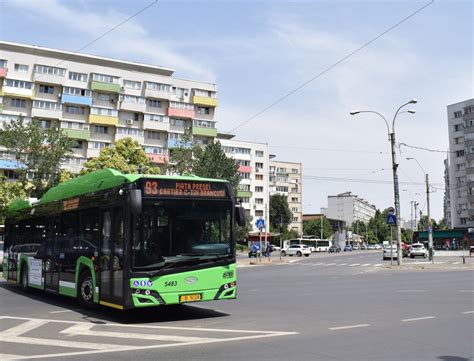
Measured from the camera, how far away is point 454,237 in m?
79.5

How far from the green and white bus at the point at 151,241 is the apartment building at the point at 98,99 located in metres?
53.9

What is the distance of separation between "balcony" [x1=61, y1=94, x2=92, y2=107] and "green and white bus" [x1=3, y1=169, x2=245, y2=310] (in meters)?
61.7

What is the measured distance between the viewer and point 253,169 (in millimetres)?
106688

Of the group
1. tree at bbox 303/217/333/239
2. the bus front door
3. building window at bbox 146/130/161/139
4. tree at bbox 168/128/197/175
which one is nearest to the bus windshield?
the bus front door

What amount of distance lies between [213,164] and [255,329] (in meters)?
43.2

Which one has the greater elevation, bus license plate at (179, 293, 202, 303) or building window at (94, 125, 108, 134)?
building window at (94, 125, 108, 134)

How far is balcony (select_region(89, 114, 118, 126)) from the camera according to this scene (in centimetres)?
7264

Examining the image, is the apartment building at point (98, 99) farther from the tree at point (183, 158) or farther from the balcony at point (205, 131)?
the tree at point (183, 158)

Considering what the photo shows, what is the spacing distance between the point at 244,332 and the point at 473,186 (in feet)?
301

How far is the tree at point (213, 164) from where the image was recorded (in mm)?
→ 51156

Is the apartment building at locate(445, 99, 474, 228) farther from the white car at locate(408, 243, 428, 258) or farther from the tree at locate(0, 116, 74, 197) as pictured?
the tree at locate(0, 116, 74, 197)

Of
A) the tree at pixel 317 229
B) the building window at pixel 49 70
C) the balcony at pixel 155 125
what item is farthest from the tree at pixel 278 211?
the building window at pixel 49 70

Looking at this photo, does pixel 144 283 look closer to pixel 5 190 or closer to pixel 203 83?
pixel 5 190

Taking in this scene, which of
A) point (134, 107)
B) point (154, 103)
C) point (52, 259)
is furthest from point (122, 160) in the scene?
point (52, 259)
